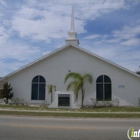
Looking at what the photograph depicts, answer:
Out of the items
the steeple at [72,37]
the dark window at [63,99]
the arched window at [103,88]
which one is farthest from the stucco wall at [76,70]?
the dark window at [63,99]

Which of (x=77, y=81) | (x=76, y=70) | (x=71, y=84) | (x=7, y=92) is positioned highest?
(x=76, y=70)

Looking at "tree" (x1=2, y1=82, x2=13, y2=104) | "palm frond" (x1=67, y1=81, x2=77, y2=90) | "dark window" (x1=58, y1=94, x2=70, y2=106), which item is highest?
"palm frond" (x1=67, y1=81, x2=77, y2=90)

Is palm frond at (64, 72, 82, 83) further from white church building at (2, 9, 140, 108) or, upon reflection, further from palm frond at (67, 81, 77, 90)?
A: white church building at (2, 9, 140, 108)

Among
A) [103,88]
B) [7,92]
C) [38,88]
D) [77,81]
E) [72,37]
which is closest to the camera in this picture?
[77,81]

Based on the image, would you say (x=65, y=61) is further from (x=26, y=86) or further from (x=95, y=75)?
(x=26, y=86)

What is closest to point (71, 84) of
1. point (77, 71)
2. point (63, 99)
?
point (77, 71)

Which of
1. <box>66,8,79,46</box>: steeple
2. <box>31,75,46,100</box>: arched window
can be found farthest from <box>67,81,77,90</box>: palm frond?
<box>66,8,79,46</box>: steeple

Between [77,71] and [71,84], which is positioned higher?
[77,71]

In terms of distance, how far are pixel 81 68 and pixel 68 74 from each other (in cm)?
180

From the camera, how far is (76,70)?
22547 millimetres

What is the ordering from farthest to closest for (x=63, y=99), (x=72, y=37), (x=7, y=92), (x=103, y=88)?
(x=72, y=37), (x=7, y=92), (x=103, y=88), (x=63, y=99)

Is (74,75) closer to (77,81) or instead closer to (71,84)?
(77,81)

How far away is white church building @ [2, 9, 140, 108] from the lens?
70.5 feet

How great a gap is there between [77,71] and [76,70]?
15 cm
